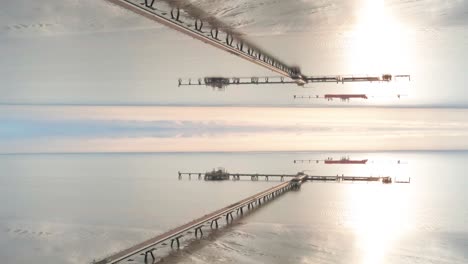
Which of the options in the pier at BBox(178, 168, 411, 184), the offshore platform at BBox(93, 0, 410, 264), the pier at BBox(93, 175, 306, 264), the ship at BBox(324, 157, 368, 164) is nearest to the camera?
the pier at BBox(93, 175, 306, 264)

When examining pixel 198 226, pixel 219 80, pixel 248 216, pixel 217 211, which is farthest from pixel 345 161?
pixel 198 226

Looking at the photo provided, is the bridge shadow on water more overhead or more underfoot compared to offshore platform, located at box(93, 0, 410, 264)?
more underfoot

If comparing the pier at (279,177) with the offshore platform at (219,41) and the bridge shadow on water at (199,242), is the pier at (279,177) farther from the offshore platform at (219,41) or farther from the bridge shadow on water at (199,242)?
the bridge shadow on water at (199,242)

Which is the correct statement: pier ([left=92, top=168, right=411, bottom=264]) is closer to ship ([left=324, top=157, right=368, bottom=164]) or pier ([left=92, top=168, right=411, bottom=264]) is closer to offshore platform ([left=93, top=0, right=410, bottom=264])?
offshore platform ([left=93, top=0, right=410, bottom=264])

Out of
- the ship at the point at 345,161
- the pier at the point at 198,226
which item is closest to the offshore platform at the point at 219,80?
the pier at the point at 198,226

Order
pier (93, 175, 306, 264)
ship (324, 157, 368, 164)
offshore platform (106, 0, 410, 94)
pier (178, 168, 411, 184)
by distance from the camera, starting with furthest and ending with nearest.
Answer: ship (324, 157, 368, 164)
pier (178, 168, 411, 184)
offshore platform (106, 0, 410, 94)
pier (93, 175, 306, 264)

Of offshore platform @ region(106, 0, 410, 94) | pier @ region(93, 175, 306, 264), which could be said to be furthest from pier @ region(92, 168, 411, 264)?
offshore platform @ region(106, 0, 410, 94)

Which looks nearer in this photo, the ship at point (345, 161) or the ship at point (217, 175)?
the ship at point (217, 175)

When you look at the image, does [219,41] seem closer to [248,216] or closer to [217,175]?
A: [248,216]
